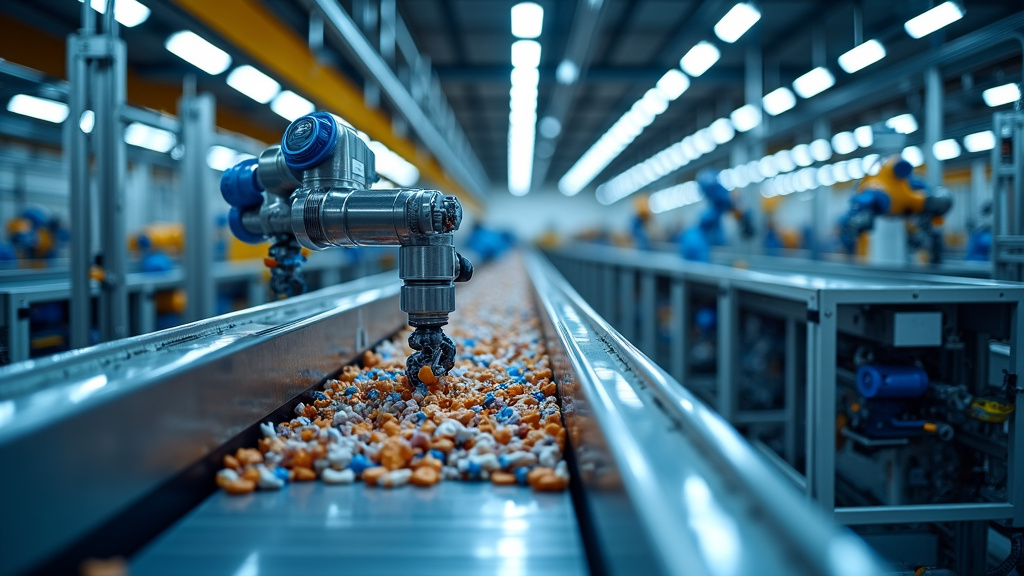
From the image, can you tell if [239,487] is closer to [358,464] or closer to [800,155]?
[358,464]

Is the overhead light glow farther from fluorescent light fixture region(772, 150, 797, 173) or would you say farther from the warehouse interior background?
fluorescent light fixture region(772, 150, 797, 173)

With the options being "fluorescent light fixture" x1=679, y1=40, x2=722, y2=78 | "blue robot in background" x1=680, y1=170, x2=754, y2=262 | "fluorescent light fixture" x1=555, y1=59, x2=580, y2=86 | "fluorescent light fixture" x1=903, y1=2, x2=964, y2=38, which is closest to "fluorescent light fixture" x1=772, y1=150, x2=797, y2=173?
"fluorescent light fixture" x1=679, y1=40, x2=722, y2=78

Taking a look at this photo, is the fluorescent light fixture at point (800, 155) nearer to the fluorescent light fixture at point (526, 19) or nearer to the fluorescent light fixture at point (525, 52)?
the fluorescent light fixture at point (525, 52)


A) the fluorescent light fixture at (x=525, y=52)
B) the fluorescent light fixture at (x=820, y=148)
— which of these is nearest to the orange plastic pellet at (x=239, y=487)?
the fluorescent light fixture at (x=525, y=52)

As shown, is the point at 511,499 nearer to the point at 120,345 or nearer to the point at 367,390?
the point at 367,390

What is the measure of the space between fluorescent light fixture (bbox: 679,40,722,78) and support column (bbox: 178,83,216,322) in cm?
490

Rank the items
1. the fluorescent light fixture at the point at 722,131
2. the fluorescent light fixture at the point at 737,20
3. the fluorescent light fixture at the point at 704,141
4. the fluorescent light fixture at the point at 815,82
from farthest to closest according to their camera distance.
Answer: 1. the fluorescent light fixture at the point at 704,141
2. the fluorescent light fixture at the point at 722,131
3. the fluorescent light fixture at the point at 815,82
4. the fluorescent light fixture at the point at 737,20

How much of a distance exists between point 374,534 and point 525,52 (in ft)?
18.5

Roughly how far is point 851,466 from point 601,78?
20.7ft

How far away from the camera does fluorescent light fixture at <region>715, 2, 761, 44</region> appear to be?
16.8 ft

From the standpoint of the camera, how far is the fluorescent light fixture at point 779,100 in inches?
273

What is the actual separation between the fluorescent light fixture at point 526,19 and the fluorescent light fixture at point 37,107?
13.9ft

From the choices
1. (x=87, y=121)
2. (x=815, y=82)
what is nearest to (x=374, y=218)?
(x=87, y=121)

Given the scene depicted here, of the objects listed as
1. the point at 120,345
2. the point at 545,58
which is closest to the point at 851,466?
the point at 120,345
